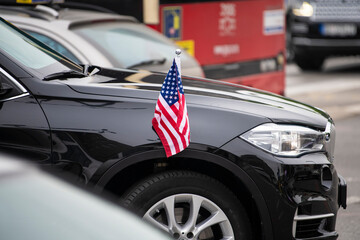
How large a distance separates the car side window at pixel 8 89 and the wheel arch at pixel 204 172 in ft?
2.07

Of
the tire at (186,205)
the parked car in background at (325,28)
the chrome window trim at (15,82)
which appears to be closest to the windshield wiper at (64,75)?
the chrome window trim at (15,82)

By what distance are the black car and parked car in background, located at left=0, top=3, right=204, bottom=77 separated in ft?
5.88

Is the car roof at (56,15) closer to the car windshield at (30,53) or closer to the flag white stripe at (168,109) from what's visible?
the car windshield at (30,53)

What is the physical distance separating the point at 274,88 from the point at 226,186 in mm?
6004

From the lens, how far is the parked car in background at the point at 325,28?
14.9 meters

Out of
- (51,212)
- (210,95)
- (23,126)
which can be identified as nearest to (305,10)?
(210,95)

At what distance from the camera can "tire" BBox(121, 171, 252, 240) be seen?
161 inches

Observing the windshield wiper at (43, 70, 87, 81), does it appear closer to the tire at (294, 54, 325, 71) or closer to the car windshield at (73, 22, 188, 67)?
the car windshield at (73, 22, 188, 67)

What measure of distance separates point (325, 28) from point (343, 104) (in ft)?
12.7

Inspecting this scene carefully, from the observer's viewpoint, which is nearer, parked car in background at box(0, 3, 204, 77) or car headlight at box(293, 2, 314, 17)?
parked car in background at box(0, 3, 204, 77)

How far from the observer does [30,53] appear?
4430 mm

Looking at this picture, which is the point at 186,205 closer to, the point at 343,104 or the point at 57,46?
the point at 57,46

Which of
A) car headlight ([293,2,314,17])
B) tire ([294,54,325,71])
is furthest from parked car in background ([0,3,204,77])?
tire ([294,54,325,71])

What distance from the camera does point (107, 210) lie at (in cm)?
245
